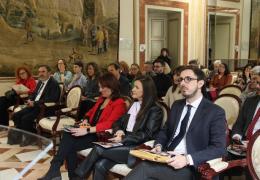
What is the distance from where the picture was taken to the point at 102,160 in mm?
3287

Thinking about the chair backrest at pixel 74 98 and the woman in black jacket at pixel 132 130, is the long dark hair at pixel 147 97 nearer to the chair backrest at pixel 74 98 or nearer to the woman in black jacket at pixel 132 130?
the woman in black jacket at pixel 132 130

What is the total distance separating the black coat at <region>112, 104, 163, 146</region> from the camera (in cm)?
345

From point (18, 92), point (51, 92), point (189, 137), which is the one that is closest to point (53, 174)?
point (189, 137)

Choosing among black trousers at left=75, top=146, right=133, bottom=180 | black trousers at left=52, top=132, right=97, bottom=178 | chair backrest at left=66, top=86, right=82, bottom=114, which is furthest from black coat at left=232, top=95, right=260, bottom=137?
chair backrest at left=66, top=86, right=82, bottom=114

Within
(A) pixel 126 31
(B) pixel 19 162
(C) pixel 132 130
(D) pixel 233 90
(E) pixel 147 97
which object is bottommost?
(B) pixel 19 162

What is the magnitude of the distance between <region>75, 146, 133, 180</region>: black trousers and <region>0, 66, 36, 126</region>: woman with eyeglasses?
3.72 m

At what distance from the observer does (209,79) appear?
7988mm

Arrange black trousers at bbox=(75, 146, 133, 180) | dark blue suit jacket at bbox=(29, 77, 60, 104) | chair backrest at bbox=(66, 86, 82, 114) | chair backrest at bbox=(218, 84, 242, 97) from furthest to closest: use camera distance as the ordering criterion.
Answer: dark blue suit jacket at bbox=(29, 77, 60, 104) → chair backrest at bbox=(66, 86, 82, 114) → chair backrest at bbox=(218, 84, 242, 97) → black trousers at bbox=(75, 146, 133, 180)

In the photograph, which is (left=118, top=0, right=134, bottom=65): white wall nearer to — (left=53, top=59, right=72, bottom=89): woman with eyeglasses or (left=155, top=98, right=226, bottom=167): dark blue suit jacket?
(left=53, top=59, right=72, bottom=89): woman with eyeglasses

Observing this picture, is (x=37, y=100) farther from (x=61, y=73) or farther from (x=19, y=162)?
(x=19, y=162)

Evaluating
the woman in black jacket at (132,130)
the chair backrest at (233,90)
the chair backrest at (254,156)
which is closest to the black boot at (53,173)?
the woman in black jacket at (132,130)

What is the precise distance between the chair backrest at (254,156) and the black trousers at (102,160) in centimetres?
112

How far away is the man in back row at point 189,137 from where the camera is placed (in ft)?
8.77

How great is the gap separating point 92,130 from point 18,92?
3.26 meters
